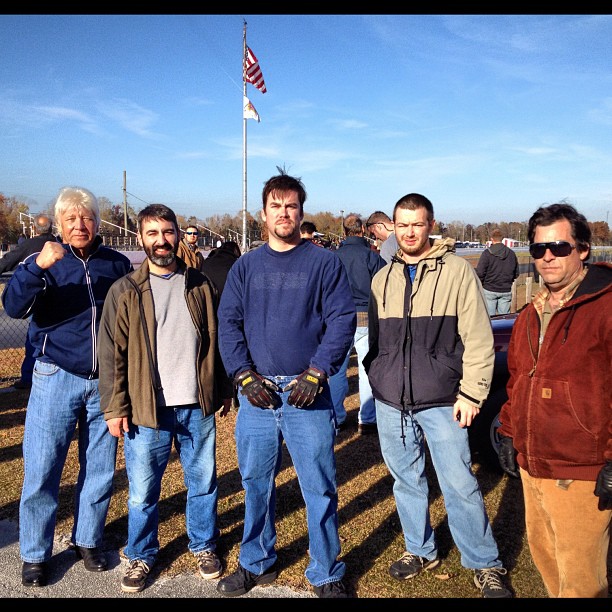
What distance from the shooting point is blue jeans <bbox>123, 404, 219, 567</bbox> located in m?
3.14

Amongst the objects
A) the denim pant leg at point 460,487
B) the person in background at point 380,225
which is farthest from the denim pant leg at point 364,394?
the denim pant leg at point 460,487

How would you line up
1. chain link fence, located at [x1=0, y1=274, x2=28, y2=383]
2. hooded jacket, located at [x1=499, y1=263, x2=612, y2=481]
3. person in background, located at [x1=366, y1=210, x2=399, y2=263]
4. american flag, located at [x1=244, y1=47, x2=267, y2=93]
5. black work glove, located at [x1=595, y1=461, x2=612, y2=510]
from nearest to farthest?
black work glove, located at [x1=595, y1=461, x2=612, y2=510], hooded jacket, located at [x1=499, y1=263, x2=612, y2=481], person in background, located at [x1=366, y1=210, x2=399, y2=263], chain link fence, located at [x1=0, y1=274, x2=28, y2=383], american flag, located at [x1=244, y1=47, x2=267, y2=93]

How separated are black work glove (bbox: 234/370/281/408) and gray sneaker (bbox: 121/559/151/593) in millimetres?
1231

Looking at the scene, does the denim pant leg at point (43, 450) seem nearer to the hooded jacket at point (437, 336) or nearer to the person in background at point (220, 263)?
the hooded jacket at point (437, 336)

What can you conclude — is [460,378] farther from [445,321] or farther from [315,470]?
[315,470]

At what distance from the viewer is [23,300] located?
3045 mm

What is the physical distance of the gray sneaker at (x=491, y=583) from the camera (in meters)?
2.96

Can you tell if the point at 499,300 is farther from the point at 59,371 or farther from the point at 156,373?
the point at 59,371

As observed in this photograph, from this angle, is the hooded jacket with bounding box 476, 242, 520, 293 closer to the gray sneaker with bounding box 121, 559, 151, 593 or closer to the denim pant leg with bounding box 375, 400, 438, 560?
the denim pant leg with bounding box 375, 400, 438, 560

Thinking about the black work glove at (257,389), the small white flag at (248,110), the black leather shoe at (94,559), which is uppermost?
the small white flag at (248,110)

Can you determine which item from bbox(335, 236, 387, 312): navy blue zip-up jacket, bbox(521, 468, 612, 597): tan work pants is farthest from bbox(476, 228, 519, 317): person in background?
bbox(521, 468, 612, 597): tan work pants

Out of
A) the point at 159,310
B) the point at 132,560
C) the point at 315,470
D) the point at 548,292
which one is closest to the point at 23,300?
the point at 159,310

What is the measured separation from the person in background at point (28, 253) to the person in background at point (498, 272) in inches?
273

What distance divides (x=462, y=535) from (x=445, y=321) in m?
1.20
